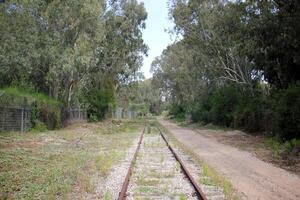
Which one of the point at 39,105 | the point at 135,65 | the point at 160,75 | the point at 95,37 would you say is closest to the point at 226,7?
the point at 95,37

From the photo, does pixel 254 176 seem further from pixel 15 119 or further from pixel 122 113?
pixel 122 113

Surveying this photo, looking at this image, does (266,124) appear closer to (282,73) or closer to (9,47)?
(282,73)

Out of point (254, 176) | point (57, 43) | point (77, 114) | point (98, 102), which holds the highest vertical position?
point (57, 43)

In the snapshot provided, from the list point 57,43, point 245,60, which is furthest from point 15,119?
point 245,60

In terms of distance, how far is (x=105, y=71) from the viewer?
59.2m

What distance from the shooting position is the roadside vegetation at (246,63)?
25.7 m

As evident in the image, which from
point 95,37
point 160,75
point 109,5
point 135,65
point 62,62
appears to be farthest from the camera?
point 160,75

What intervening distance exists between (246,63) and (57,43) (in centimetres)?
1791

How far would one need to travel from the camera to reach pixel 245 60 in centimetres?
4459

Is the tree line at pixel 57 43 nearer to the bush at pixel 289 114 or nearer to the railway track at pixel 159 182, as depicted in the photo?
the railway track at pixel 159 182

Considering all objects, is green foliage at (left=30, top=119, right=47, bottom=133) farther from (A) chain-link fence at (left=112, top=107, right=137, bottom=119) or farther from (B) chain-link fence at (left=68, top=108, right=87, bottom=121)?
(A) chain-link fence at (left=112, top=107, right=137, bottom=119)

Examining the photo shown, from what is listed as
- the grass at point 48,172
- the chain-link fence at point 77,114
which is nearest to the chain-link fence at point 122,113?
the chain-link fence at point 77,114

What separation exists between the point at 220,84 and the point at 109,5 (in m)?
18.1

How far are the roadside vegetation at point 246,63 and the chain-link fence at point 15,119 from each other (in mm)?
15521
